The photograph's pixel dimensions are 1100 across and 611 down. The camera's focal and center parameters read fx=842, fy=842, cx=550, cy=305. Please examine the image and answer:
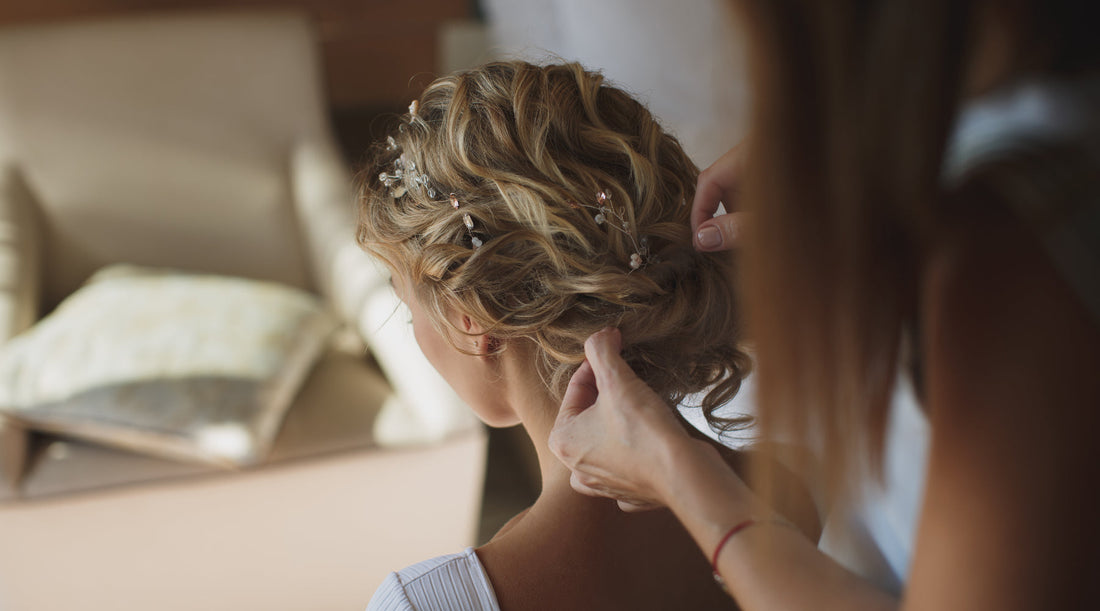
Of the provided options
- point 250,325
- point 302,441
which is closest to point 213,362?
point 250,325

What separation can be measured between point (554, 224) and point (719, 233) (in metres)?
0.16

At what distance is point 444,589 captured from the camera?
81 centimetres

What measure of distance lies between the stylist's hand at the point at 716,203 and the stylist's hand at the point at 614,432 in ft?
0.47

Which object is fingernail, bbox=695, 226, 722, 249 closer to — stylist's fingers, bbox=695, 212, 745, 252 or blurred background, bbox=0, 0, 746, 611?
stylist's fingers, bbox=695, 212, 745, 252

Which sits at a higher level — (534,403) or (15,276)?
(534,403)

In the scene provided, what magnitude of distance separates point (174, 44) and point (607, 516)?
202cm

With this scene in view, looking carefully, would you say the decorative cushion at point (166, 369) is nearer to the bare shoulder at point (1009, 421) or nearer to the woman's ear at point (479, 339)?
the woman's ear at point (479, 339)

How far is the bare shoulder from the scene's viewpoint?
439 millimetres

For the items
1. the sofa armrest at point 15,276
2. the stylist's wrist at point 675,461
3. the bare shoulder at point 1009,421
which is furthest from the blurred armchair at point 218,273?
the bare shoulder at point 1009,421

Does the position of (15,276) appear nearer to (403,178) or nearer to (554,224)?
(403,178)

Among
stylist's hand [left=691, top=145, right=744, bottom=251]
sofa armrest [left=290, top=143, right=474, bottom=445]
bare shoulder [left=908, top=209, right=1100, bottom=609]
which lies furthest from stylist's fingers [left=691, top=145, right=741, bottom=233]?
sofa armrest [left=290, top=143, right=474, bottom=445]

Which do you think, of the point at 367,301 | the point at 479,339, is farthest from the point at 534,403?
the point at 367,301

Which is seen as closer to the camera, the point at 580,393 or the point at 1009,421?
the point at 1009,421

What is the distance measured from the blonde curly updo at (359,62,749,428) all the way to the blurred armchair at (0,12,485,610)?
1.99 ft
